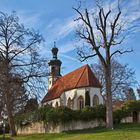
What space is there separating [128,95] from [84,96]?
34.6ft

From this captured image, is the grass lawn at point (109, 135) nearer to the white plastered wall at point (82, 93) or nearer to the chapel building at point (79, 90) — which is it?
the chapel building at point (79, 90)

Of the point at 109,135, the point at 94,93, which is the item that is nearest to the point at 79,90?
the point at 94,93

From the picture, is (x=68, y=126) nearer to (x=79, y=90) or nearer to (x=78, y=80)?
(x=79, y=90)

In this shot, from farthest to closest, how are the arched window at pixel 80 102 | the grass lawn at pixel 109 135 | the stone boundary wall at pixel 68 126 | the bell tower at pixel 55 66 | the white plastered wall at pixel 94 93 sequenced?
the bell tower at pixel 55 66 → the arched window at pixel 80 102 → the white plastered wall at pixel 94 93 → the stone boundary wall at pixel 68 126 → the grass lawn at pixel 109 135

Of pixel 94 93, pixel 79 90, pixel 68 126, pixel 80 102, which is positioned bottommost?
pixel 68 126

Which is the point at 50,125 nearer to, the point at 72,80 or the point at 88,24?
the point at 88,24

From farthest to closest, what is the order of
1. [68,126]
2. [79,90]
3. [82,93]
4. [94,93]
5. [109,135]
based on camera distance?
1. [79,90]
2. [82,93]
3. [94,93]
4. [68,126]
5. [109,135]

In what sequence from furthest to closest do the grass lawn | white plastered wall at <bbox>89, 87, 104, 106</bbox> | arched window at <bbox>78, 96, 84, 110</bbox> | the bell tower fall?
the bell tower → arched window at <bbox>78, 96, 84, 110</bbox> → white plastered wall at <bbox>89, 87, 104, 106</bbox> → the grass lawn

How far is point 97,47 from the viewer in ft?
125

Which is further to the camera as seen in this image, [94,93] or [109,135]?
[94,93]

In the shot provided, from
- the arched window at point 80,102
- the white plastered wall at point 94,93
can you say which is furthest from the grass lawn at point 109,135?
the arched window at point 80,102

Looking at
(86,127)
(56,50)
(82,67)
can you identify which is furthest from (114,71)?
(86,127)

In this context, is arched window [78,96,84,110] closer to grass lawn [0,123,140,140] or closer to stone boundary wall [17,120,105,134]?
stone boundary wall [17,120,105,134]

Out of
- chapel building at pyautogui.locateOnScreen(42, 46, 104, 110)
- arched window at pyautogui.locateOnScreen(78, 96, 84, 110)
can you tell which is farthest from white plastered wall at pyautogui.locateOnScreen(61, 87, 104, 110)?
arched window at pyautogui.locateOnScreen(78, 96, 84, 110)
